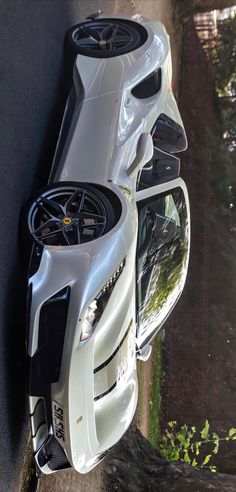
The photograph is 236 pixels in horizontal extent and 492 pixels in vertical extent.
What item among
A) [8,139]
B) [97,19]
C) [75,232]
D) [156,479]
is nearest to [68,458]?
[75,232]

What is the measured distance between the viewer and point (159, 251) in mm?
4289

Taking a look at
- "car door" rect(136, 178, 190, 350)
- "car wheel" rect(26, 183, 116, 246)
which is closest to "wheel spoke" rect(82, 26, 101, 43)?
"car door" rect(136, 178, 190, 350)

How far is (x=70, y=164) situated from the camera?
4.05m

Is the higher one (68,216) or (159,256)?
(68,216)

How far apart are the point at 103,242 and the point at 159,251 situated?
866 mm

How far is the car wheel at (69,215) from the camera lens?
3.67m

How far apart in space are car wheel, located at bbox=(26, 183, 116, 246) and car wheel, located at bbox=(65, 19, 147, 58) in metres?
1.48

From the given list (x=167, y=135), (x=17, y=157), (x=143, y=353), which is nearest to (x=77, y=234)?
(x=17, y=157)

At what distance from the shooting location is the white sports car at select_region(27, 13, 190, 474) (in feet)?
10.9

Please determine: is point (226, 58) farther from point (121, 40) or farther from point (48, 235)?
point (48, 235)

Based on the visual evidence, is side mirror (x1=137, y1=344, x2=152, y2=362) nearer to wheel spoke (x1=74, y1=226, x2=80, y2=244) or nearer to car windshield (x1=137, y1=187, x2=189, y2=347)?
car windshield (x1=137, y1=187, x2=189, y2=347)

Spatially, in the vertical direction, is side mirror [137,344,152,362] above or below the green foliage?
above

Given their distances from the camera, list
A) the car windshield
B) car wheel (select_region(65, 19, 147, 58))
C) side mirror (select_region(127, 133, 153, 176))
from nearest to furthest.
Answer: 1. side mirror (select_region(127, 133, 153, 176))
2. the car windshield
3. car wheel (select_region(65, 19, 147, 58))

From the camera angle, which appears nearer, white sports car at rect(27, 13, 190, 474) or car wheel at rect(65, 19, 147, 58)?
white sports car at rect(27, 13, 190, 474)
